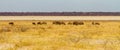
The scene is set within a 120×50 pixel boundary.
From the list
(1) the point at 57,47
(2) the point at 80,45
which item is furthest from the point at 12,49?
(2) the point at 80,45

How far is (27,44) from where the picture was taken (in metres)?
25.4

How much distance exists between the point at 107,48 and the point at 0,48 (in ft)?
19.7

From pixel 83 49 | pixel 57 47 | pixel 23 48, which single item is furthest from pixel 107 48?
pixel 23 48

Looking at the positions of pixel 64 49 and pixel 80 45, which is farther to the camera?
pixel 80 45

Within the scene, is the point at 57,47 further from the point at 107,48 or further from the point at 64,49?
the point at 107,48

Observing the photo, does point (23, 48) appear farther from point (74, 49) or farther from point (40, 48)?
point (74, 49)

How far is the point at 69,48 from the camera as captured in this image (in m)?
22.9

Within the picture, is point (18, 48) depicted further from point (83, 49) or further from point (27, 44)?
point (83, 49)

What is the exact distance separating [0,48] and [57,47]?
3.22 metres

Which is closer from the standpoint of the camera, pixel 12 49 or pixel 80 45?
pixel 12 49

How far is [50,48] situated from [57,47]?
0.76 metres

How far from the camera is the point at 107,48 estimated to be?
2302cm

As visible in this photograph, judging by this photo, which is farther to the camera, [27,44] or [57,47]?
[27,44]

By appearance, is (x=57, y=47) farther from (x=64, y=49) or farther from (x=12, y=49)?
(x=12, y=49)
